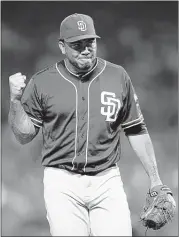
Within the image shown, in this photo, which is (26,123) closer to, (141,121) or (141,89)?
(141,121)

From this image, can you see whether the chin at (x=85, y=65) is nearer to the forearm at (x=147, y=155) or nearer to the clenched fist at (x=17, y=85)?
the clenched fist at (x=17, y=85)

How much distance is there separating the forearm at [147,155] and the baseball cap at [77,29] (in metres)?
0.66

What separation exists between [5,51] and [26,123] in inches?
102

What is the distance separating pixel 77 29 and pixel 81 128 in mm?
556

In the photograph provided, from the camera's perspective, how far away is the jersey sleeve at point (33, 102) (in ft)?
14.0

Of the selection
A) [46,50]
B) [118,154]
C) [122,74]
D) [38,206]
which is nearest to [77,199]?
[118,154]

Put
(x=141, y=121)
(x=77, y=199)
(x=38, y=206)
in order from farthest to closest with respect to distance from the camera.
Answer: (x=38, y=206)
(x=141, y=121)
(x=77, y=199)

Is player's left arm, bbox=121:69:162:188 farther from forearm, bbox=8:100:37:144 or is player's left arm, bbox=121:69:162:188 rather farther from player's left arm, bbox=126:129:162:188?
forearm, bbox=8:100:37:144

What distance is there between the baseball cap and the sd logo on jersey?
0.34m

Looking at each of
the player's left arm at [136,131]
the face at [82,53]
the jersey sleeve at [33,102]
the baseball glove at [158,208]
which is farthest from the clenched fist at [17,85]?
the baseball glove at [158,208]

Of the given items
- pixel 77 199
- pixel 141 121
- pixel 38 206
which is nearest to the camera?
pixel 77 199

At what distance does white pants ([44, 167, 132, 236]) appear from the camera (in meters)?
4.03

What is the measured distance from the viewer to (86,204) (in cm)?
418

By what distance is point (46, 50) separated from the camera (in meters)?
6.68
